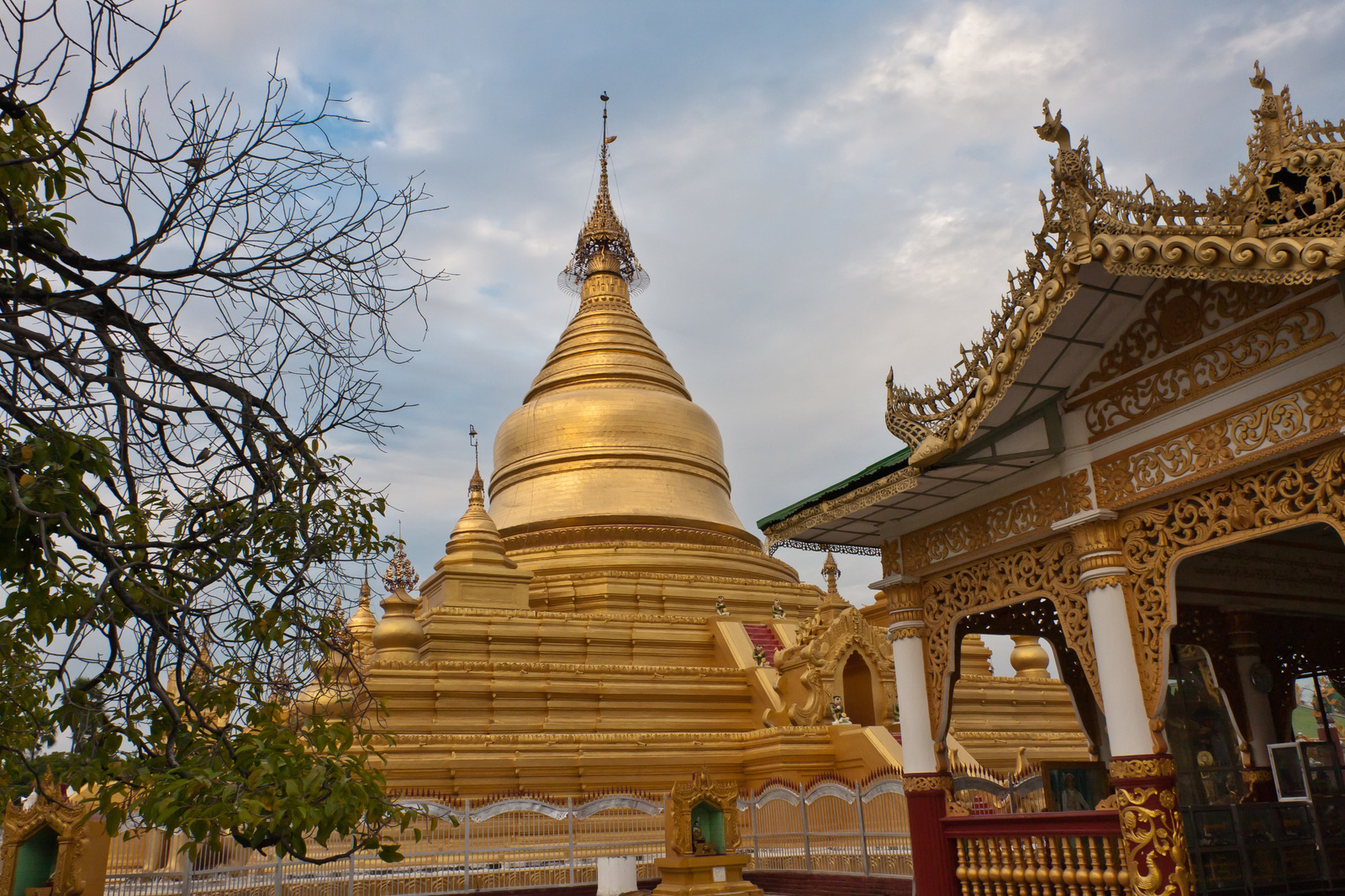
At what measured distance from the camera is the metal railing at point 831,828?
13.4 m

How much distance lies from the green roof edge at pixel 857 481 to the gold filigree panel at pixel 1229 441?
159 cm

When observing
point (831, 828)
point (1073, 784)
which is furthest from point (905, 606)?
point (831, 828)

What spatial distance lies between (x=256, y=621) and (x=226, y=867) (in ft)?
37.1

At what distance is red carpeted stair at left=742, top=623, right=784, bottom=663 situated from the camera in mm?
25328

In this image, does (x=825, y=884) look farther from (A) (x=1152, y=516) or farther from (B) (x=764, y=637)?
(B) (x=764, y=637)

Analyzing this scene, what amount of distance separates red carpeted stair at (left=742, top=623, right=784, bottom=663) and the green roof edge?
605 inches

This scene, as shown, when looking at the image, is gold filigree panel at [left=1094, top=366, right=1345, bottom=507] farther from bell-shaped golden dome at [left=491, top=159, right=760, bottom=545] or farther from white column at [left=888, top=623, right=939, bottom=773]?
bell-shaped golden dome at [left=491, top=159, right=760, bottom=545]

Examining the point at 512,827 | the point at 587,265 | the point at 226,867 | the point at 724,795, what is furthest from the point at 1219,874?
the point at 587,265

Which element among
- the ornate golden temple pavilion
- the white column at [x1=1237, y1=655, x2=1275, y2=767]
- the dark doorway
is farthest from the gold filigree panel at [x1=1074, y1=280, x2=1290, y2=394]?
A: the dark doorway

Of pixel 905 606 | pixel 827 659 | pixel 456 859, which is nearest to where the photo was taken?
pixel 905 606

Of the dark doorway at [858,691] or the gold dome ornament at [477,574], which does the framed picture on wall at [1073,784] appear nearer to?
the dark doorway at [858,691]

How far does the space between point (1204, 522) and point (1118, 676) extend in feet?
4.03

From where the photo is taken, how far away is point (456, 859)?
51.0ft

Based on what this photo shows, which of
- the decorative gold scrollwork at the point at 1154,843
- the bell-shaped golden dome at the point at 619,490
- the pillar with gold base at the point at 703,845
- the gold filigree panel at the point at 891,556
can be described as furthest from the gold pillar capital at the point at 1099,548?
the bell-shaped golden dome at the point at 619,490
